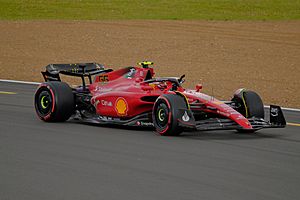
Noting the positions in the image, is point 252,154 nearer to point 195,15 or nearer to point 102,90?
point 102,90

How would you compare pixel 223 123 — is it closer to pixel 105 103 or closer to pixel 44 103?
pixel 105 103

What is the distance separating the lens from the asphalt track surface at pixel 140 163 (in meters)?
9.02

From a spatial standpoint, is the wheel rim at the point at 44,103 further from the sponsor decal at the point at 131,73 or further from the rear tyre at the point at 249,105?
the rear tyre at the point at 249,105

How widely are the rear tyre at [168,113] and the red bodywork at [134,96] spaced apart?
0.34 metres

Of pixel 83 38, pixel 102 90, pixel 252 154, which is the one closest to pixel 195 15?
pixel 83 38

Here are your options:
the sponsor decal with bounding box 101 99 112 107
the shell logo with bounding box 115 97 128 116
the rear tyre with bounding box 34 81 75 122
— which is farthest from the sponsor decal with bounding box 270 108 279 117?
the rear tyre with bounding box 34 81 75 122

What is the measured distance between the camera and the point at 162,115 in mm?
12492

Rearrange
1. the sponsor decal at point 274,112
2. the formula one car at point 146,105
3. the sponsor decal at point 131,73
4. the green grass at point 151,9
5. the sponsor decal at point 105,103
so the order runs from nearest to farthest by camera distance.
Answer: the formula one car at point 146,105
the sponsor decal at point 274,112
the sponsor decal at point 105,103
the sponsor decal at point 131,73
the green grass at point 151,9

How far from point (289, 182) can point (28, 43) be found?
21641 mm

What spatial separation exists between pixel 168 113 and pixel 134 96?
37.9 inches

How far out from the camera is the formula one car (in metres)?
12.3

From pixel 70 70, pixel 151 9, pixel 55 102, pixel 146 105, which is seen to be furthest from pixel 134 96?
pixel 151 9

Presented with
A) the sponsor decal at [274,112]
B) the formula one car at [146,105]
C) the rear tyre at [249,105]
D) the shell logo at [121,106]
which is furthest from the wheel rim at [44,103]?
the sponsor decal at [274,112]

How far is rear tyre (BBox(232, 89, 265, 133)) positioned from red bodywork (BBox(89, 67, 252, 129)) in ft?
1.65
